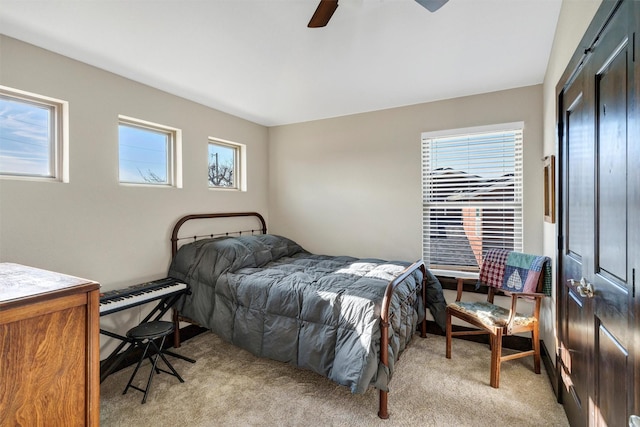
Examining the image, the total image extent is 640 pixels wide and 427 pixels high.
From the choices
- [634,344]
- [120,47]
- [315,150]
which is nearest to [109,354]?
[120,47]

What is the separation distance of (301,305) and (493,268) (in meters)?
1.81

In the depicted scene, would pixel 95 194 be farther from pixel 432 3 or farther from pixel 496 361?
pixel 496 361

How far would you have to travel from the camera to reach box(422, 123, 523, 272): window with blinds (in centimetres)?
299

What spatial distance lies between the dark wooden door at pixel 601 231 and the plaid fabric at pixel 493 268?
3.00ft

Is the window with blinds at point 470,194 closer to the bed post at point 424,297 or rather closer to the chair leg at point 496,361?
the bed post at point 424,297

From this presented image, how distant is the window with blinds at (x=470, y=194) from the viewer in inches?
118

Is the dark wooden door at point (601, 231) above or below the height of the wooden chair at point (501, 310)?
above

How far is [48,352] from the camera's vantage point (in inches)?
44.8

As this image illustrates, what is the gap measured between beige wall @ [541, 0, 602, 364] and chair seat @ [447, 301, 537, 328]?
20 cm

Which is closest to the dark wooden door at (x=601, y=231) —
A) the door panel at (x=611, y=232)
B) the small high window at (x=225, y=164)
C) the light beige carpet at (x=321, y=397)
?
the door panel at (x=611, y=232)

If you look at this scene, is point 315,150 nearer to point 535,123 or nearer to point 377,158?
point 377,158

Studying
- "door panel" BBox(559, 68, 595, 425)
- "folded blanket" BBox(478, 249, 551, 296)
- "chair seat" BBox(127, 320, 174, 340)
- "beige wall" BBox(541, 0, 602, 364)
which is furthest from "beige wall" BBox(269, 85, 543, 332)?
"chair seat" BBox(127, 320, 174, 340)

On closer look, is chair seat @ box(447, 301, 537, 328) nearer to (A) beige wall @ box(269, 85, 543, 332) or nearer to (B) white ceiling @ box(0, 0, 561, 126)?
(A) beige wall @ box(269, 85, 543, 332)

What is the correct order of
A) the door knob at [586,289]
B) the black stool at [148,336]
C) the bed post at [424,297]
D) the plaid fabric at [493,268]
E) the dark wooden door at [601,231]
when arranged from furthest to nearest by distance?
the bed post at [424,297], the plaid fabric at [493,268], the black stool at [148,336], the door knob at [586,289], the dark wooden door at [601,231]
